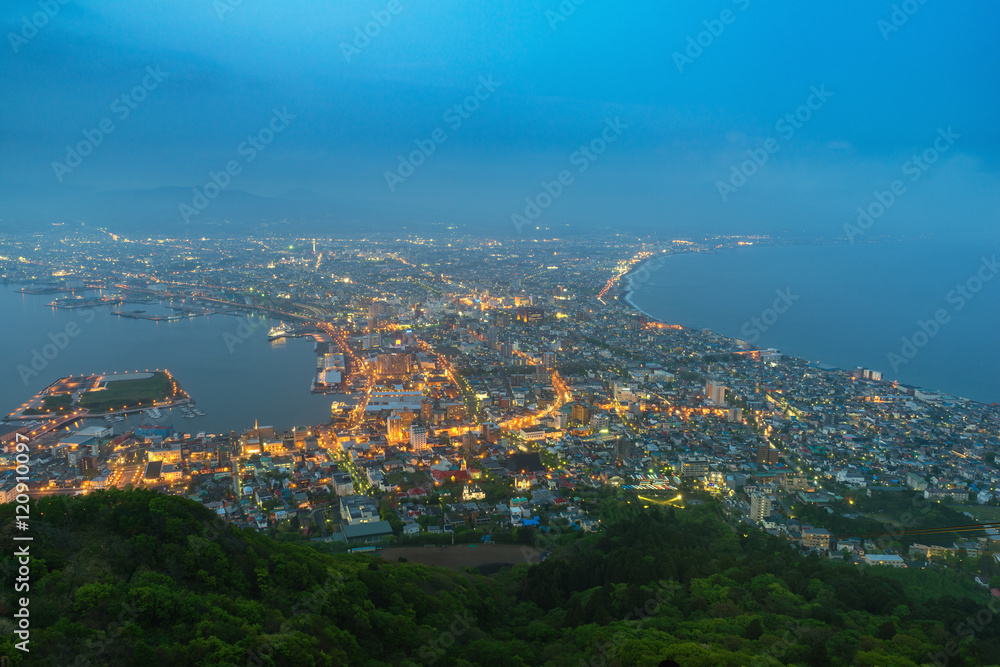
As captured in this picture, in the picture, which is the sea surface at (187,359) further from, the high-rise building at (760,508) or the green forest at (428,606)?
the high-rise building at (760,508)

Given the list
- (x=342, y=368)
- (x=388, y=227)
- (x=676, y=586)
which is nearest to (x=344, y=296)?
(x=342, y=368)

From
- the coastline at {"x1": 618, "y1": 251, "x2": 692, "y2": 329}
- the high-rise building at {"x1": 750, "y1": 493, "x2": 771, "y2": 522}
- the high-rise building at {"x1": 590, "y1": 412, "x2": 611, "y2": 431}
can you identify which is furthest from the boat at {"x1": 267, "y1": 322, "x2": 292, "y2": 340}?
the high-rise building at {"x1": 750, "y1": 493, "x2": 771, "y2": 522}

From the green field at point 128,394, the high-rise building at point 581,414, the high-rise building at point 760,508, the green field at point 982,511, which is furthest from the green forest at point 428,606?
the green field at point 128,394

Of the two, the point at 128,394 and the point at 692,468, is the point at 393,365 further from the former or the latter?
the point at 692,468

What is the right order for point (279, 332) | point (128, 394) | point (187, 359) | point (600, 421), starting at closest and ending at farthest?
1. point (600, 421)
2. point (128, 394)
3. point (187, 359)
4. point (279, 332)

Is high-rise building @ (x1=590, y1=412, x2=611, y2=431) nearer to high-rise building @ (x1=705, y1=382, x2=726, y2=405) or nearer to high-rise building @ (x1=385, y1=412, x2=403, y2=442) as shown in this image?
high-rise building @ (x1=705, y1=382, x2=726, y2=405)

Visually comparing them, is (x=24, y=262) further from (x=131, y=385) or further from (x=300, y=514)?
(x=300, y=514)

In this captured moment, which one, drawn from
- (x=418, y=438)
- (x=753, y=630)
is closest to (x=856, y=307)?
(x=418, y=438)
